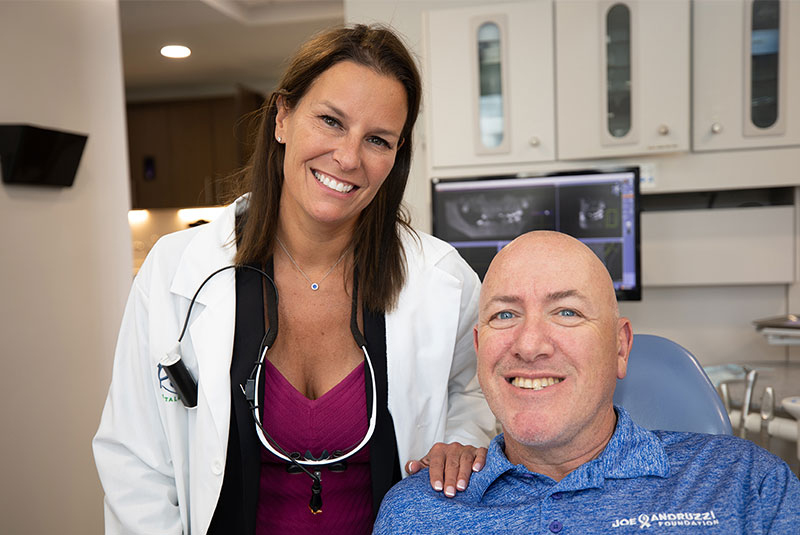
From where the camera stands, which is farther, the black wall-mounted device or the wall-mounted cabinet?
the wall-mounted cabinet

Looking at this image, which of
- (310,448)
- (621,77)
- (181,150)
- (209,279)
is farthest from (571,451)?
(181,150)

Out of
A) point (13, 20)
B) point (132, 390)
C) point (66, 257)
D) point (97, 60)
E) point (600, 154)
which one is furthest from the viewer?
point (600, 154)

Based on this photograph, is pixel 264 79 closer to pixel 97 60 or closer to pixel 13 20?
pixel 97 60

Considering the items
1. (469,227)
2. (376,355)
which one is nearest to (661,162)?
(469,227)

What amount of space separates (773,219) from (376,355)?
7.28 ft

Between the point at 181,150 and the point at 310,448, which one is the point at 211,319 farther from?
the point at 181,150

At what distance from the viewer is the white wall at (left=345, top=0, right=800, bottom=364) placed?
8.81 feet

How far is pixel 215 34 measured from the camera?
4.00m

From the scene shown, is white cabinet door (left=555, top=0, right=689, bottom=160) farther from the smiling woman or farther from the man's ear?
the man's ear

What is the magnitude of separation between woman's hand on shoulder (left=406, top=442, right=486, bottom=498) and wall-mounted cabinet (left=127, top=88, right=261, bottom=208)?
4.17 meters

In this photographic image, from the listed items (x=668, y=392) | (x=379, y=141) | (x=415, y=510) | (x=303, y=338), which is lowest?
(x=415, y=510)

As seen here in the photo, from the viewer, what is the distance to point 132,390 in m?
1.31

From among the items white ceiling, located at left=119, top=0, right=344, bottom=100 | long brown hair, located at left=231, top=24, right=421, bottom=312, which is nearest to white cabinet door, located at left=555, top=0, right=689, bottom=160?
white ceiling, located at left=119, top=0, right=344, bottom=100

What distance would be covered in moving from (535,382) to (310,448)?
47 centimetres
